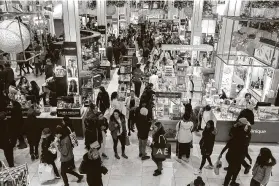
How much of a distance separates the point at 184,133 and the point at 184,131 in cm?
5

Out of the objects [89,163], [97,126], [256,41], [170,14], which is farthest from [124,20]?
[89,163]

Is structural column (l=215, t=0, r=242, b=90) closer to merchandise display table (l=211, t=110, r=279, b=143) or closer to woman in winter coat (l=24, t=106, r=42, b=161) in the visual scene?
merchandise display table (l=211, t=110, r=279, b=143)

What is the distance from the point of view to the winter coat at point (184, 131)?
625 centimetres

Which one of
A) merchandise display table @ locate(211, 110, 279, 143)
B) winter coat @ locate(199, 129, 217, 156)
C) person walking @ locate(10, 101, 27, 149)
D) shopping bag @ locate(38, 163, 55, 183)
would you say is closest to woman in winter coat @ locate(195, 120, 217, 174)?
winter coat @ locate(199, 129, 217, 156)

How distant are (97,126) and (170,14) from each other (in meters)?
24.4

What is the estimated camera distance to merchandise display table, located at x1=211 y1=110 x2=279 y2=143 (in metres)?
7.54

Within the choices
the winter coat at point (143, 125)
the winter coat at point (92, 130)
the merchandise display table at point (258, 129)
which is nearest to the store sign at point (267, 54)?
the merchandise display table at point (258, 129)

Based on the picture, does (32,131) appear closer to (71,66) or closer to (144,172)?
(144,172)

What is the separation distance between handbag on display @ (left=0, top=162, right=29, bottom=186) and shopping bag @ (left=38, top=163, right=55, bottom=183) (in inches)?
82.7

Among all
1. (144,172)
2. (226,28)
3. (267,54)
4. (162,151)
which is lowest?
(144,172)

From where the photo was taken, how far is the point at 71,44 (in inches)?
364

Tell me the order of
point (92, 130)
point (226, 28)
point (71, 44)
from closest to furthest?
point (92, 130) < point (71, 44) < point (226, 28)

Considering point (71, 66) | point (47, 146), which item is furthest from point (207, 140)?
point (71, 66)

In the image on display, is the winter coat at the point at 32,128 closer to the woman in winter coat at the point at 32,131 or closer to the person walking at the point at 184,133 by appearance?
the woman in winter coat at the point at 32,131
